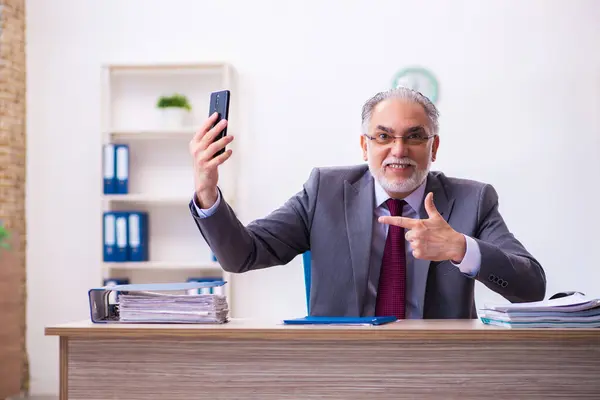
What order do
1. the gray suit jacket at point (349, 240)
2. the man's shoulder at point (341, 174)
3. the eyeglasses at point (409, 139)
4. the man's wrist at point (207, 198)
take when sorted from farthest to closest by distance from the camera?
the man's shoulder at point (341, 174) < the eyeglasses at point (409, 139) < the gray suit jacket at point (349, 240) < the man's wrist at point (207, 198)

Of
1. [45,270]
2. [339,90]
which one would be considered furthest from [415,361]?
[45,270]

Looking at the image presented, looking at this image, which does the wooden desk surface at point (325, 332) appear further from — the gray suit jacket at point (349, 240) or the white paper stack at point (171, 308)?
the gray suit jacket at point (349, 240)

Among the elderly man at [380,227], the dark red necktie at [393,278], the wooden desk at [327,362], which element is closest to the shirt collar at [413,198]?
the elderly man at [380,227]

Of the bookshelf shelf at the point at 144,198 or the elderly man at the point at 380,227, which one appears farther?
the bookshelf shelf at the point at 144,198

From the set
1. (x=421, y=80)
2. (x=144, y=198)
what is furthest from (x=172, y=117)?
(x=421, y=80)

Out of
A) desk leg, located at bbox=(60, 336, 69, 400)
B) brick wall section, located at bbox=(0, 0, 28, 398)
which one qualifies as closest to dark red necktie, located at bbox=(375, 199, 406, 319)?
desk leg, located at bbox=(60, 336, 69, 400)

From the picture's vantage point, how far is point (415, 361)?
1704mm

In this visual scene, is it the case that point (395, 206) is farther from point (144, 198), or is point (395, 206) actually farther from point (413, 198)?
point (144, 198)

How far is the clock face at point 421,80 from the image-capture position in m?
4.82

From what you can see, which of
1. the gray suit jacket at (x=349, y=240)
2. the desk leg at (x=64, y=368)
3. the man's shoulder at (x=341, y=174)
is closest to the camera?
the desk leg at (x=64, y=368)

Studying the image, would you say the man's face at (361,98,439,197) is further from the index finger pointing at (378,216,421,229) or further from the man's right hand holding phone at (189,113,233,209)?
the man's right hand holding phone at (189,113,233,209)

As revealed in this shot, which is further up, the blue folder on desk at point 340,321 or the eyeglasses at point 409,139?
the eyeglasses at point 409,139

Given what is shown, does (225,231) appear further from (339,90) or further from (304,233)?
(339,90)

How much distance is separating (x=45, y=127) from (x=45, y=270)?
94cm
